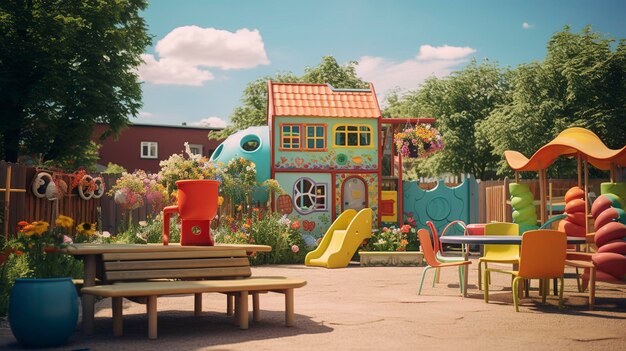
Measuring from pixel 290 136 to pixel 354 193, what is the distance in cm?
264

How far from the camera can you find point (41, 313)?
21.7ft

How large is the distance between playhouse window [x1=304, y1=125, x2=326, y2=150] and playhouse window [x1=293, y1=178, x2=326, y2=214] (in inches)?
41.5

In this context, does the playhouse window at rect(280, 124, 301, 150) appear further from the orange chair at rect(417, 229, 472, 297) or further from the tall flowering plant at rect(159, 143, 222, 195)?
the orange chair at rect(417, 229, 472, 297)

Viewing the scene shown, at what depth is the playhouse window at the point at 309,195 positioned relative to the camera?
70.9ft

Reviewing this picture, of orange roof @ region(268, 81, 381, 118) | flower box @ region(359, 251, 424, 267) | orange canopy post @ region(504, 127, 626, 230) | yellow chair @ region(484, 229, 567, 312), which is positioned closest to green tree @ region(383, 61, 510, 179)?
orange roof @ region(268, 81, 381, 118)

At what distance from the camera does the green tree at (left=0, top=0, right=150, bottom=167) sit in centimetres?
2373

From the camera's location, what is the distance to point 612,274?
407 inches

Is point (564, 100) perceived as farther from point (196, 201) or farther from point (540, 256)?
point (196, 201)

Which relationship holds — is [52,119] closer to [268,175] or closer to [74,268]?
[268,175]

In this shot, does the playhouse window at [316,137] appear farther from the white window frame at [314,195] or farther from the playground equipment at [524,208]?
the playground equipment at [524,208]

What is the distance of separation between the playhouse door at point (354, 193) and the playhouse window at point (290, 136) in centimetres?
199

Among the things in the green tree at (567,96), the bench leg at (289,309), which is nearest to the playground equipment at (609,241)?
the bench leg at (289,309)

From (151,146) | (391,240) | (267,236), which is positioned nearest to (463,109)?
(151,146)

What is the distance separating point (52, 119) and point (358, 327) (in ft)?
66.3
